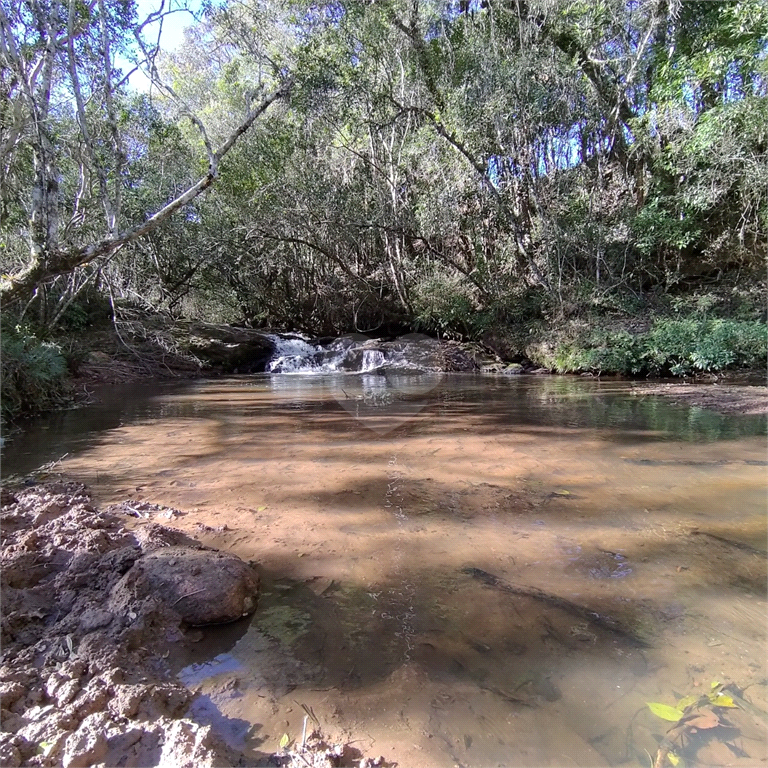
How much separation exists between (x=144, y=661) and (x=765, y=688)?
2383 mm

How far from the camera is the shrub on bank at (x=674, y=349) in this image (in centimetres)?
1077

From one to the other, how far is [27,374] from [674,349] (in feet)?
41.7

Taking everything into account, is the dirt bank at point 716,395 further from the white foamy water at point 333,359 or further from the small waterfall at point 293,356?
the small waterfall at point 293,356

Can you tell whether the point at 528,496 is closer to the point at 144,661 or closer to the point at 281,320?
the point at 144,661

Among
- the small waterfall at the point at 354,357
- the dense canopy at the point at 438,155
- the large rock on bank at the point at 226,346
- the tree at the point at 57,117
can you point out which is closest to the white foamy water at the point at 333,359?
the small waterfall at the point at 354,357

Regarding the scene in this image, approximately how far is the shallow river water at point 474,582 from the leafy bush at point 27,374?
1.40 meters

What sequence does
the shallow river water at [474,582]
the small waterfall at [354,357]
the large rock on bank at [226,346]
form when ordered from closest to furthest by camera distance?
the shallow river water at [474,582] < the small waterfall at [354,357] < the large rock on bank at [226,346]

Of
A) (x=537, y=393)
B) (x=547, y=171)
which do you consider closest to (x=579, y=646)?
(x=537, y=393)

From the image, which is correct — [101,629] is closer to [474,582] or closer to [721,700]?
[474,582]

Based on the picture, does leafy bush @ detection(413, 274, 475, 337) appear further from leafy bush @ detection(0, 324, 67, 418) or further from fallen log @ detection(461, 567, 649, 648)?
fallen log @ detection(461, 567, 649, 648)

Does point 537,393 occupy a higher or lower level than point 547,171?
lower

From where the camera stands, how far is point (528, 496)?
3.84 meters

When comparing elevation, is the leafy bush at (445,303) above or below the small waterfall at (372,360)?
above

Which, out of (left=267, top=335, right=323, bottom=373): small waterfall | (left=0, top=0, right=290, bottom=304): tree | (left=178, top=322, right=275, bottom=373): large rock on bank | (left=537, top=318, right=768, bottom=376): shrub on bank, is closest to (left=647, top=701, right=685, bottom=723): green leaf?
(left=0, top=0, right=290, bottom=304): tree
